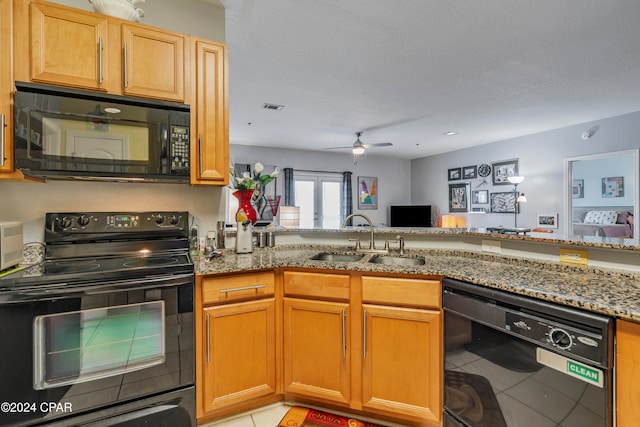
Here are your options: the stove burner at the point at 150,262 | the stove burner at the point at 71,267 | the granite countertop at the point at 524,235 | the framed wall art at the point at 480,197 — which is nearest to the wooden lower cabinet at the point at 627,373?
the granite countertop at the point at 524,235

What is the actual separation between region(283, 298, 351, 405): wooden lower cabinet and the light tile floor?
13cm

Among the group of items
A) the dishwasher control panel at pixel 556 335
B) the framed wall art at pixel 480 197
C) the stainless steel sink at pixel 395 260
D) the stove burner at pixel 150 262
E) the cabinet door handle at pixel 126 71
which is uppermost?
the cabinet door handle at pixel 126 71

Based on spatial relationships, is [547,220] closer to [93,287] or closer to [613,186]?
[613,186]

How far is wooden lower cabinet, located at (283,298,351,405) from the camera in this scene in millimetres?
1670

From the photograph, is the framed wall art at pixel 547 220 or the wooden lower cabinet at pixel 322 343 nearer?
the wooden lower cabinet at pixel 322 343

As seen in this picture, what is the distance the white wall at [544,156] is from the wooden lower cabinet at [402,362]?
15.0 ft

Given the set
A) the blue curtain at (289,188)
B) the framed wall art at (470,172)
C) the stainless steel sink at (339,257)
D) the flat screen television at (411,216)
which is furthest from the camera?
the flat screen television at (411,216)

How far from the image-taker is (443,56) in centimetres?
251

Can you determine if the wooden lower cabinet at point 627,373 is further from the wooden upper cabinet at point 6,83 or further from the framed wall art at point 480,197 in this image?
the framed wall art at point 480,197

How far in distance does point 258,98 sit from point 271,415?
10.1 ft

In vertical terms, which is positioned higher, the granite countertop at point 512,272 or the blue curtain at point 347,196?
the blue curtain at point 347,196

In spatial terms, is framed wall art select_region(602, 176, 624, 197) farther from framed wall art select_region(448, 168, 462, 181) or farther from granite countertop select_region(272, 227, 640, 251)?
granite countertop select_region(272, 227, 640, 251)

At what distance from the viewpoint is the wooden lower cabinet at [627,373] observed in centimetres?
92

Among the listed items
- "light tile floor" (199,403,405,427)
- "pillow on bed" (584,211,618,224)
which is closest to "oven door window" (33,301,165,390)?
"light tile floor" (199,403,405,427)
